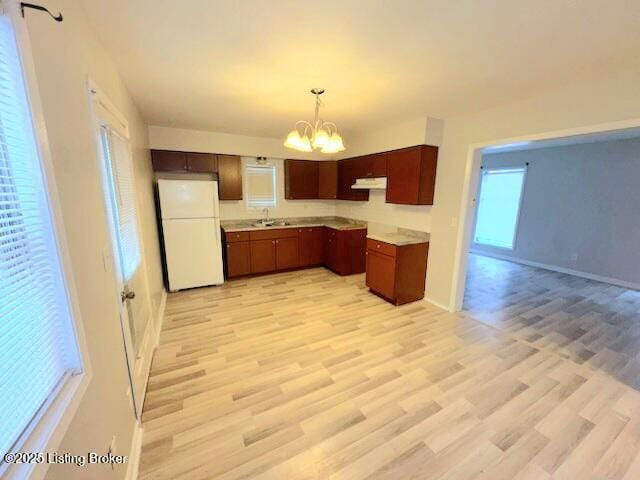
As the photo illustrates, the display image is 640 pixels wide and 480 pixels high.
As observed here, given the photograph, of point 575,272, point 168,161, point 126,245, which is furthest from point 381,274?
point 575,272

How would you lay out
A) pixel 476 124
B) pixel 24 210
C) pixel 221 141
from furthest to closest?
pixel 221 141 → pixel 476 124 → pixel 24 210

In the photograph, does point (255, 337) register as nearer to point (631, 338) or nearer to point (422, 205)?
point (422, 205)

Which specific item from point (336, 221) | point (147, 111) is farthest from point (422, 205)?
point (147, 111)

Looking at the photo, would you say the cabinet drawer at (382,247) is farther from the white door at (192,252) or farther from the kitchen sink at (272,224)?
the white door at (192,252)

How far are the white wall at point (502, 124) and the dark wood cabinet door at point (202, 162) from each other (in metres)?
3.42

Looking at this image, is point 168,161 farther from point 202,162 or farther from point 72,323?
point 72,323

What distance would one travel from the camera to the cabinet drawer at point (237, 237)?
424cm

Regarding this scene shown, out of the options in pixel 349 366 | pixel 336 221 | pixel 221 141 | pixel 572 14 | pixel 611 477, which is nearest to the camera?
pixel 572 14

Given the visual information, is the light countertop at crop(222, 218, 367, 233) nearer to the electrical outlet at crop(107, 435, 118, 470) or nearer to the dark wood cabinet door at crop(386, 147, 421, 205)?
the dark wood cabinet door at crop(386, 147, 421, 205)

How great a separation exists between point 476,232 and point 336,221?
376 cm

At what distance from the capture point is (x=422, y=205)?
363 centimetres

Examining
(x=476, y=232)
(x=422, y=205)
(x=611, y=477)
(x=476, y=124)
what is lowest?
(x=611, y=477)

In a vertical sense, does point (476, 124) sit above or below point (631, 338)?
above

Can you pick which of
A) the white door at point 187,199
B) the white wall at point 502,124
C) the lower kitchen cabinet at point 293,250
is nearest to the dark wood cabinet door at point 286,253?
the lower kitchen cabinet at point 293,250
